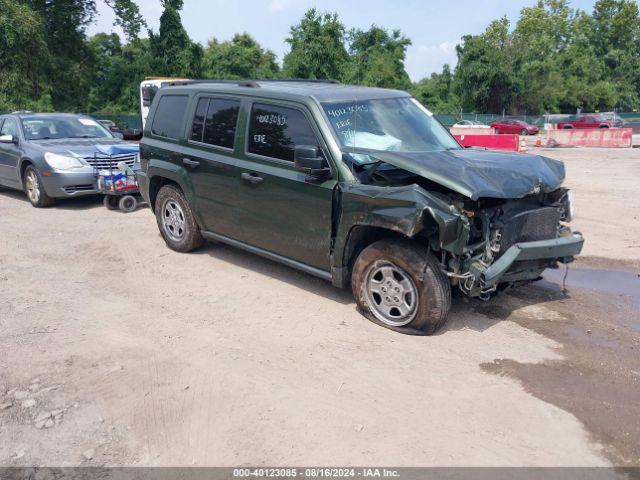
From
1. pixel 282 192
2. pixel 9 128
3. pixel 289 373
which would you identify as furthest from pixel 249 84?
pixel 9 128

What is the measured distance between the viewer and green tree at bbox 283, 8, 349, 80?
43344 millimetres

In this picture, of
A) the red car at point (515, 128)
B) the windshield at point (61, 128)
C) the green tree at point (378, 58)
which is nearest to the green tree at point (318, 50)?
the green tree at point (378, 58)

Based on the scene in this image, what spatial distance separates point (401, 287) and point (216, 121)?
284 cm

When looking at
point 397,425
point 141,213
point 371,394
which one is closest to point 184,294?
point 371,394

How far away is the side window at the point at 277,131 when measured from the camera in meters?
5.43

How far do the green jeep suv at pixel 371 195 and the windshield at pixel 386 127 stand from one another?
0.01m

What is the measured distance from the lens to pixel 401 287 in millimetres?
4852

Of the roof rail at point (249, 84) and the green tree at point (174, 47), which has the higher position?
the green tree at point (174, 47)

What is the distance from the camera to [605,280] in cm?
650

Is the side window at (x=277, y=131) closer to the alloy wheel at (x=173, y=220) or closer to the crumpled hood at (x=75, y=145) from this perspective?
the alloy wheel at (x=173, y=220)

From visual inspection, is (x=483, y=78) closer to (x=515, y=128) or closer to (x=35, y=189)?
(x=515, y=128)

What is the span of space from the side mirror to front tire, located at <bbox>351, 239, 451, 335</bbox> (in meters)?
0.77

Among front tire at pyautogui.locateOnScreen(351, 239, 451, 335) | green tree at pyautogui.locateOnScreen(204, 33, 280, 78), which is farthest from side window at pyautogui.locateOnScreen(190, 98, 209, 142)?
green tree at pyautogui.locateOnScreen(204, 33, 280, 78)

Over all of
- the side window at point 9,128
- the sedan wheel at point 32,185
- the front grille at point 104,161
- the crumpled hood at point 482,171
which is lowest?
the sedan wheel at point 32,185
